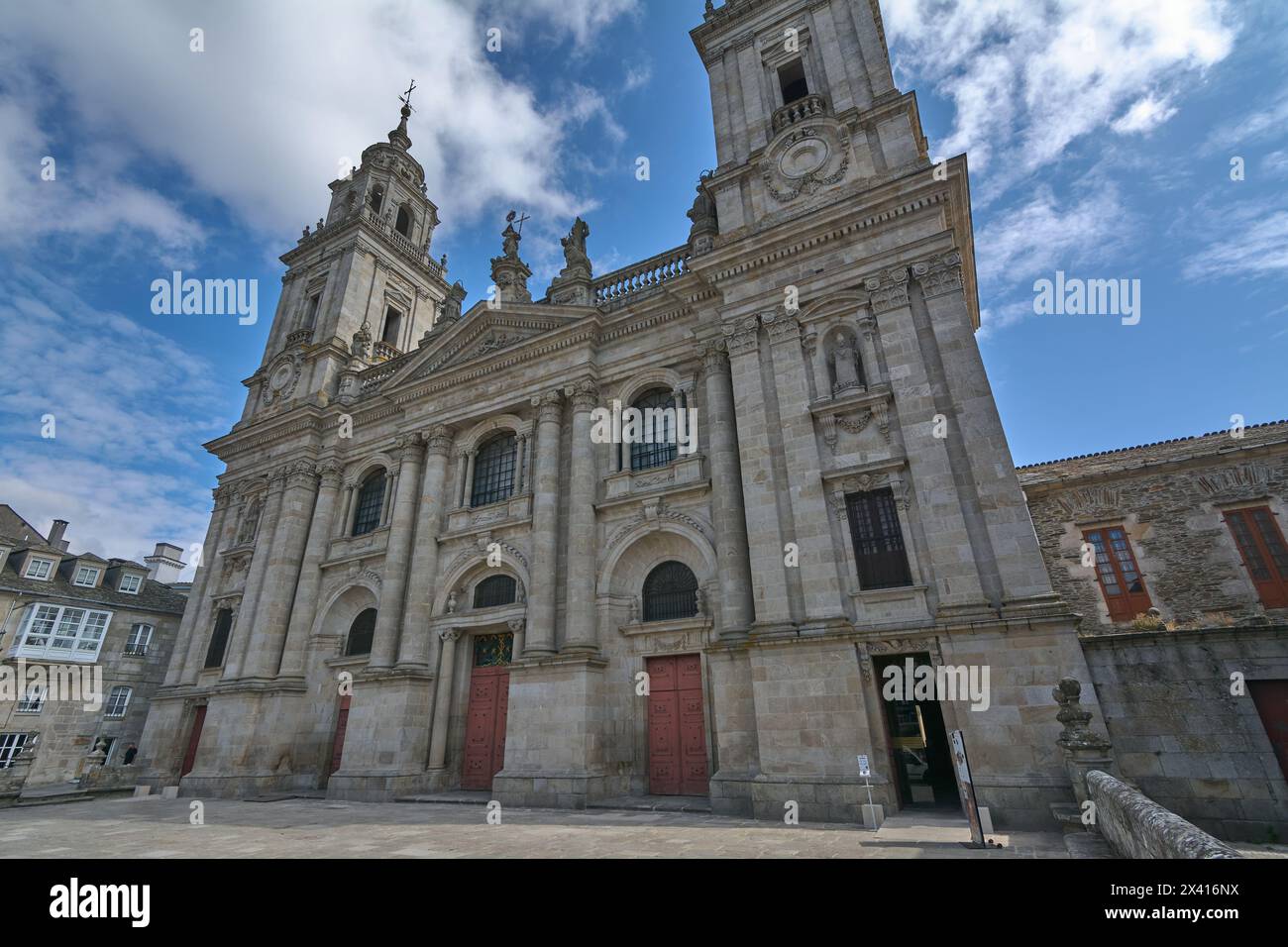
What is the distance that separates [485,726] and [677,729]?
20.1 feet

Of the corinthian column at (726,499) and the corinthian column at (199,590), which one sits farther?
the corinthian column at (199,590)

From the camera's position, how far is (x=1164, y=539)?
1697 cm

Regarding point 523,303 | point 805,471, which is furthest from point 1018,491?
point 523,303

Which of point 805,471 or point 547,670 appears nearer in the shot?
point 805,471

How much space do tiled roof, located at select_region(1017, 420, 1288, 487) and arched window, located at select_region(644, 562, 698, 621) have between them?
11437 mm

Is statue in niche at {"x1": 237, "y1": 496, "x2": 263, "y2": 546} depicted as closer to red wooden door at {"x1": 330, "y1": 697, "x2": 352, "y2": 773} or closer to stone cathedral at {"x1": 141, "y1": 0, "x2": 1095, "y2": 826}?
stone cathedral at {"x1": 141, "y1": 0, "x2": 1095, "y2": 826}

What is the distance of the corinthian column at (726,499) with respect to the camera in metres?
14.5

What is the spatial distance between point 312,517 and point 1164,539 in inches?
1097

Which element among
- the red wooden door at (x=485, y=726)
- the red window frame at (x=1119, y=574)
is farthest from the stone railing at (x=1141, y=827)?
the red wooden door at (x=485, y=726)

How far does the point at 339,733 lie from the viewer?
2052 cm

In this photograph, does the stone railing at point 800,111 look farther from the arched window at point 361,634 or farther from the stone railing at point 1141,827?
the arched window at point 361,634

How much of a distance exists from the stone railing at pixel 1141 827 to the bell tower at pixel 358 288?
25.9 metres
